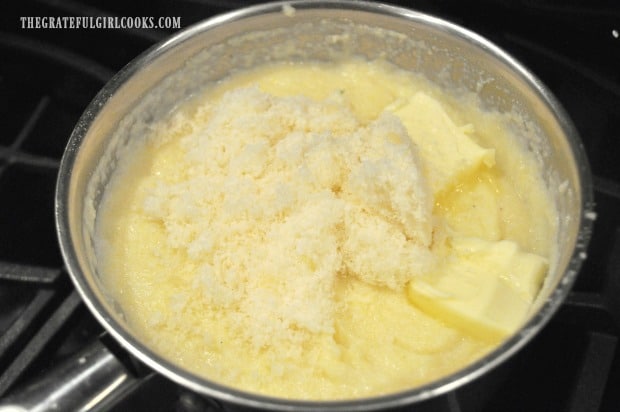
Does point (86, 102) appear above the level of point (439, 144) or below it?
below

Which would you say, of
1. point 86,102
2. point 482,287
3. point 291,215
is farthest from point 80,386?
point 86,102

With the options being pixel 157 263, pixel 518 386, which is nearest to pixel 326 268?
pixel 157 263

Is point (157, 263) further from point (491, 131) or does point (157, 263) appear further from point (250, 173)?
point (491, 131)
